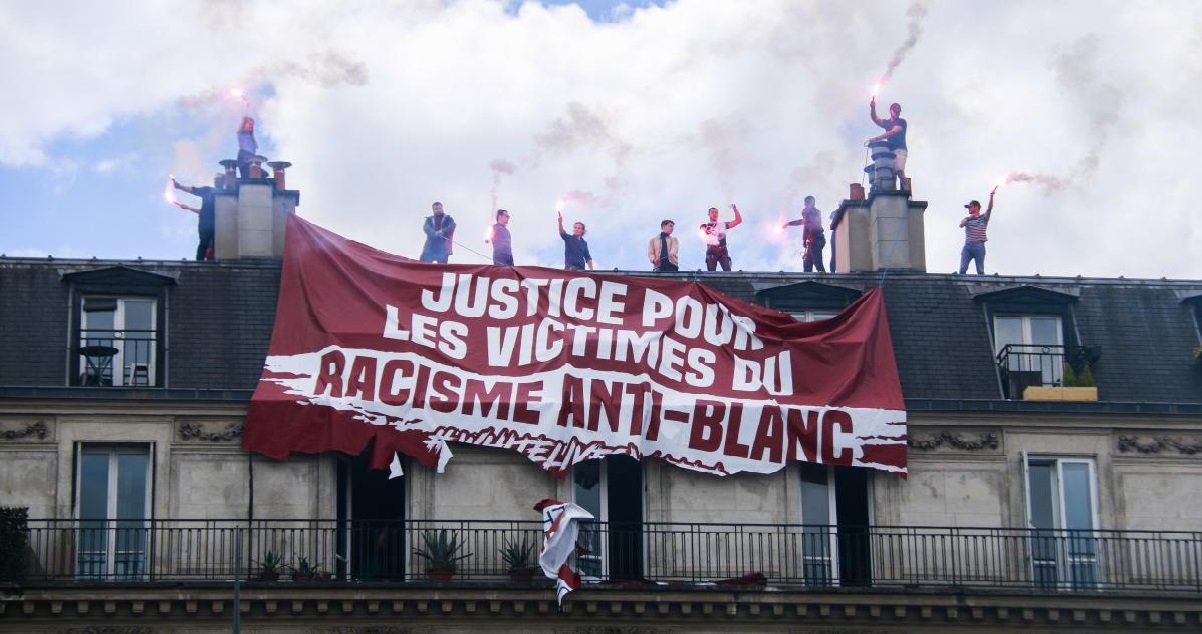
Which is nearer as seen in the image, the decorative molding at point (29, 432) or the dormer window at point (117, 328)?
the decorative molding at point (29, 432)

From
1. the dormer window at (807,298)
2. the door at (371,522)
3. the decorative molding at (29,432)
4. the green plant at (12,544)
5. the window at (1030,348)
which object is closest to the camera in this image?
the green plant at (12,544)

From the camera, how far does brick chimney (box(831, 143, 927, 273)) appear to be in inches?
1624

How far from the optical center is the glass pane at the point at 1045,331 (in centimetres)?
4006

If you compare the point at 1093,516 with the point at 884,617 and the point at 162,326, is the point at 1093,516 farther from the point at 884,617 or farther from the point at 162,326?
the point at 162,326

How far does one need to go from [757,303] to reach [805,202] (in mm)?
3116

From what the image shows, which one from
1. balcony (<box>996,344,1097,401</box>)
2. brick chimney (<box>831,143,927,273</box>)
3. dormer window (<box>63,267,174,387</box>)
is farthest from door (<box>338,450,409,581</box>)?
balcony (<box>996,344,1097,401</box>)

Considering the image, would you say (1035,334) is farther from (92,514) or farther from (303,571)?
(92,514)

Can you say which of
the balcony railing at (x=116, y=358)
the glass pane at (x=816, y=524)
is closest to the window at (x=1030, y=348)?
the glass pane at (x=816, y=524)

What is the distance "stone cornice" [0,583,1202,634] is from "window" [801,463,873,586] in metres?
1.11

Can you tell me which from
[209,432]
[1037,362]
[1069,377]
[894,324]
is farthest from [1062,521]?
[209,432]

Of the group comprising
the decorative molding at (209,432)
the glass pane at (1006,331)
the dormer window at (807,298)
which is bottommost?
the decorative molding at (209,432)

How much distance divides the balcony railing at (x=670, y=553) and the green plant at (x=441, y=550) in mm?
99

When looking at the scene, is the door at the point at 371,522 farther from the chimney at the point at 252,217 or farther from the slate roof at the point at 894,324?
the chimney at the point at 252,217

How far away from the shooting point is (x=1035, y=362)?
3969 centimetres
